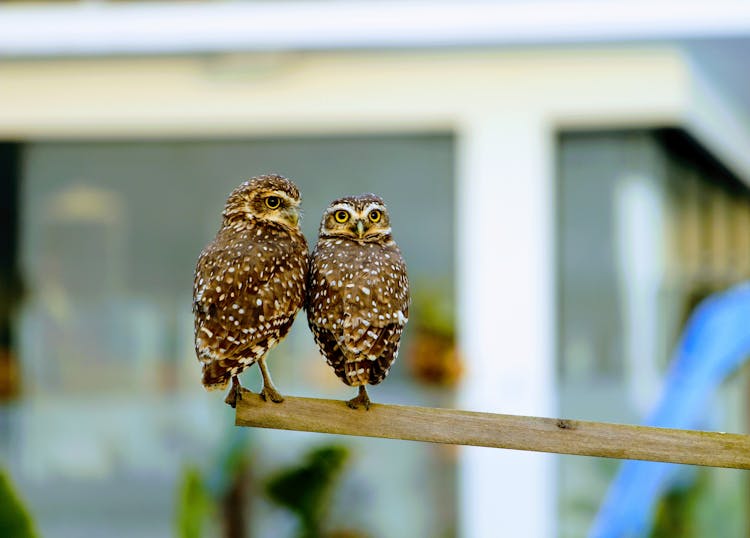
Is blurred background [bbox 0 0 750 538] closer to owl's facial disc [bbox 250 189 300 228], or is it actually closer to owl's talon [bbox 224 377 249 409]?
owl's facial disc [bbox 250 189 300 228]

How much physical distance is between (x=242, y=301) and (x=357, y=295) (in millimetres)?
143

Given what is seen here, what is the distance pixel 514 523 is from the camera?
586 centimetres

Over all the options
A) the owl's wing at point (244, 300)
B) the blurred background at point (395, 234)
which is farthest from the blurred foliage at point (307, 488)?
the owl's wing at point (244, 300)

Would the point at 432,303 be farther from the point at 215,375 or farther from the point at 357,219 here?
the point at 215,375

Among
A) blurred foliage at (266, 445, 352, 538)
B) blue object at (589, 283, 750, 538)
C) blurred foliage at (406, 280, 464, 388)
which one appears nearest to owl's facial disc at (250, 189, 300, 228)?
blurred foliage at (266, 445, 352, 538)

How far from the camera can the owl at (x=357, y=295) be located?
142 centimetres

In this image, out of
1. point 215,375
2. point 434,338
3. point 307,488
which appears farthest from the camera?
point 434,338

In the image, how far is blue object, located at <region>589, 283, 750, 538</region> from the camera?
198 inches

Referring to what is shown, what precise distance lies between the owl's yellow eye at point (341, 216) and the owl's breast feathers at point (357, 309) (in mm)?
39

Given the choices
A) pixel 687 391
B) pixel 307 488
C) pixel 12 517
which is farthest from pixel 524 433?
pixel 687 391

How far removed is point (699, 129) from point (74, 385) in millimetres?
3640

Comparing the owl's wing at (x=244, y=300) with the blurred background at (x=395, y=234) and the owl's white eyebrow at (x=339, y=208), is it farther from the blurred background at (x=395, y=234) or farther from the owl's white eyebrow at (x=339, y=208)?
the blurred background at (x=395, y=234)

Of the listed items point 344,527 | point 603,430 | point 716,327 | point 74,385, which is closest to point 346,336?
point 603,430

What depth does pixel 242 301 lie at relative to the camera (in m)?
1.39
